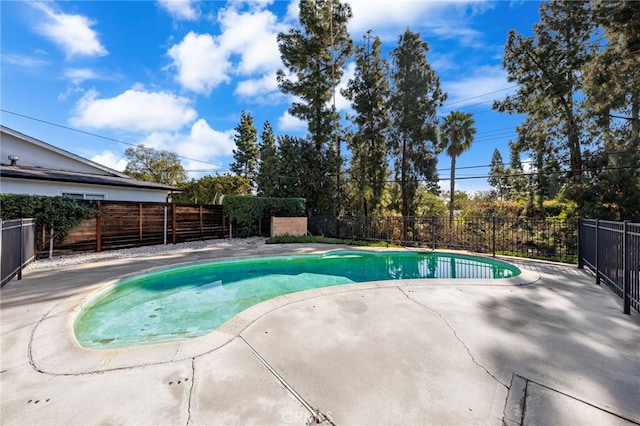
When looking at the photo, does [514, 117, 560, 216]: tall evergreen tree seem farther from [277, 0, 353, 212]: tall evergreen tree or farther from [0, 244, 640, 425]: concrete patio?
[0, 244, 640, 425]: concrete patio

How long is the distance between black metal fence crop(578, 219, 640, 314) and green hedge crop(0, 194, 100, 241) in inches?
525

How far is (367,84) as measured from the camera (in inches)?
663

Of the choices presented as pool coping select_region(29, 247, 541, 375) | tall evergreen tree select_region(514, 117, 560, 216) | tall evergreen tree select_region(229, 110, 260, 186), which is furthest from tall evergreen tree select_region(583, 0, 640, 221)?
tall evergreen tree select_region(229, 110, 260, 186)

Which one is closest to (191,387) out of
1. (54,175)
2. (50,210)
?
(50,210)

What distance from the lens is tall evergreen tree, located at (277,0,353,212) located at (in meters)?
15.9

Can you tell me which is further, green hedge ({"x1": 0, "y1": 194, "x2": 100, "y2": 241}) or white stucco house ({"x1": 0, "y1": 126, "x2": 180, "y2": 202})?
white stucco house ({"x1": 0, "y1": 126, "x2": 180, "y2": 202})

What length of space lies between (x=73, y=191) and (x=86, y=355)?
1162 cm

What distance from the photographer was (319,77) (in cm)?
1614

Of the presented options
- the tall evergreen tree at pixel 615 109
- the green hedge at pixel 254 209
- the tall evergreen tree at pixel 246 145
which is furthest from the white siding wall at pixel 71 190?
the tall evergreen tree at pixel 246 145

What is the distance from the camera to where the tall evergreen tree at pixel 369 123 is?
1683 cm

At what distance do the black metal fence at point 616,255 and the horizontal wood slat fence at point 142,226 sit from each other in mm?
13187

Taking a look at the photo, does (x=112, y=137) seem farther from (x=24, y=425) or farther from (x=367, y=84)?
(x=24, y=425)

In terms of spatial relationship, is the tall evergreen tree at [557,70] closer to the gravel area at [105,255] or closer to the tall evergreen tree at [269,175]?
the tall evergreen tree at [269,175]

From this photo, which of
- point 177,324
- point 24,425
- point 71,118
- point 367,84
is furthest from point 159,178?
point 24,425
